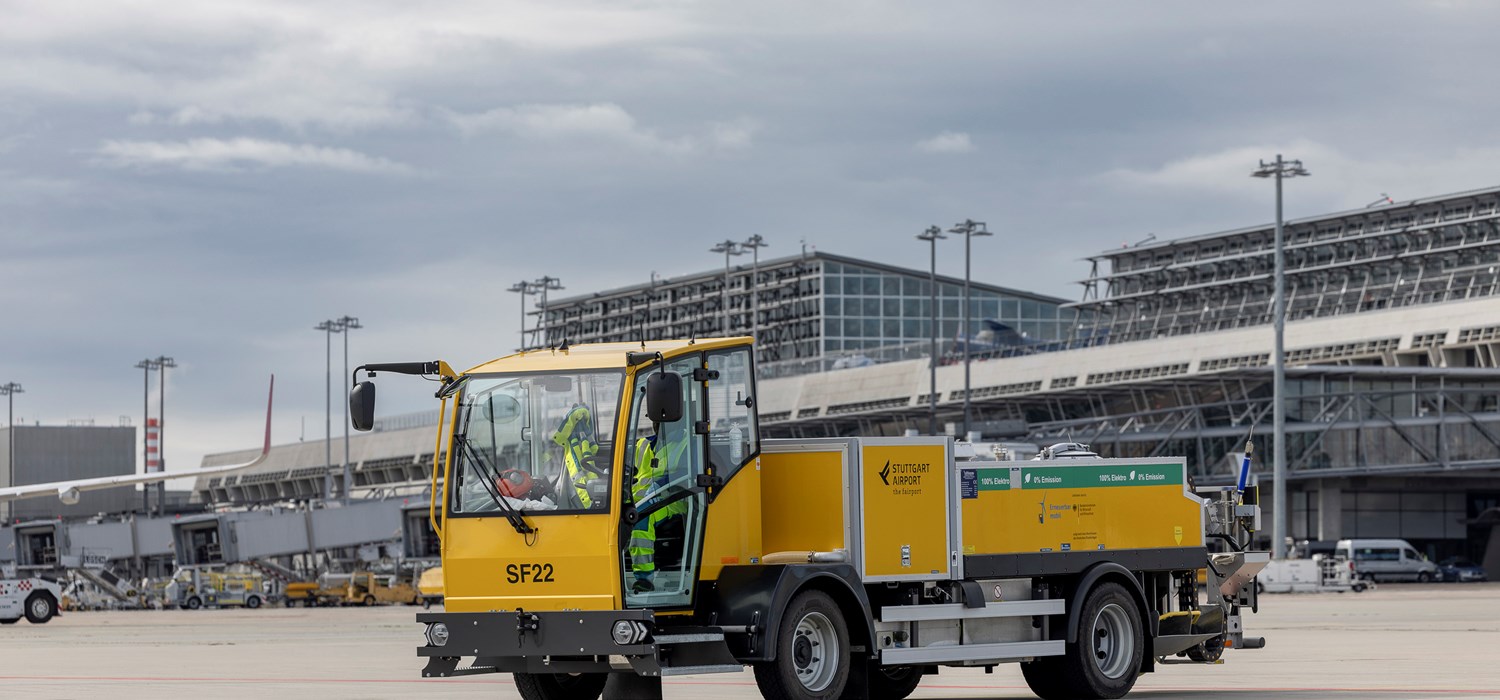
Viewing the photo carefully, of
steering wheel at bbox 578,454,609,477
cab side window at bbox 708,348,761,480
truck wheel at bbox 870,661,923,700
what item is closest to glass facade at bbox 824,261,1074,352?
truck wheel at bbox 870,661,923,700

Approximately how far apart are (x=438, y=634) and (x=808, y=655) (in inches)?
119

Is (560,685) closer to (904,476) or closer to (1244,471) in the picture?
(904,476)

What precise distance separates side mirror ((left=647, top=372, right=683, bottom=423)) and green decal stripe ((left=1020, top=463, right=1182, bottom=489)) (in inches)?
177

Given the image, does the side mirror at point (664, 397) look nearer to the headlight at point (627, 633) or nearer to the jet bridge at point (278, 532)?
the headlight at point (627, 633)

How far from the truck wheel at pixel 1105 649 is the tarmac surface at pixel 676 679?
41 cm

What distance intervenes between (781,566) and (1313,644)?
1504 centimetres

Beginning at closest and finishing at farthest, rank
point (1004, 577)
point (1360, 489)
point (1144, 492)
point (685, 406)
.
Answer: point (685, 406) < point (1004, 577) < point (1144, 492) < point (1360, 489)

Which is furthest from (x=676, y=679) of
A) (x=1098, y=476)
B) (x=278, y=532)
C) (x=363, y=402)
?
(x=278, y=532)

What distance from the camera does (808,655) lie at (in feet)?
50.4

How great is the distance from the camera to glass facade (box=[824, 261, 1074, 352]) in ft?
449

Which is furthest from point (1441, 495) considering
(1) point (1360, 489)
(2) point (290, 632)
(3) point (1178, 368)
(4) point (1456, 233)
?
(2) point (290, 632)

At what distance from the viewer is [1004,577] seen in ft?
56.2

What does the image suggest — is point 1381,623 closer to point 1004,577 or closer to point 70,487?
point 1004,577

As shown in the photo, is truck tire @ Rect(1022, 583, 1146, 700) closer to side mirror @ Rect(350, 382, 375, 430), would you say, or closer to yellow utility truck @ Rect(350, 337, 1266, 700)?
yellow utility truck @ Rect(350, 337, 1266, 700)
